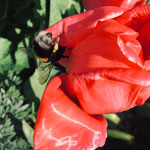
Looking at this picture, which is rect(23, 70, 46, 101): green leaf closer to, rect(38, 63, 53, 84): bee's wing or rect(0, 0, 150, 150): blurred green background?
rect(0, 0, 150, 150): blurred green background

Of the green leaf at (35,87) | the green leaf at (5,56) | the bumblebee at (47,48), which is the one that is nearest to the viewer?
the bumblebee at (47,48)

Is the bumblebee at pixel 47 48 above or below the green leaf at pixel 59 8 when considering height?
above

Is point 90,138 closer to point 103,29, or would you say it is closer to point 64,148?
point 64,148

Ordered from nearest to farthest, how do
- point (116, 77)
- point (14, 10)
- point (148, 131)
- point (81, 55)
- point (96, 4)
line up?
A: point (116, 77), point (81, 55), point (96, 4), point (14, 10), point (148, 131)

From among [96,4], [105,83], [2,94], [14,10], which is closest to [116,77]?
[105,83]

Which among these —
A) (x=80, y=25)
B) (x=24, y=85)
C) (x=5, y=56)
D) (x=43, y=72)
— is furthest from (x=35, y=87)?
(x=80, y=25)

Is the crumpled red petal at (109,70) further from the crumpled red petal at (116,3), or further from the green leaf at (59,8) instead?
the green leaf at (59,8)

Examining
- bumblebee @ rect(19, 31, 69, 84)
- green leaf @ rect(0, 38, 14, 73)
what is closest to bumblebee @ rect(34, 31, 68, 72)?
bumblebee @ rect(19, 31, 69, 84)

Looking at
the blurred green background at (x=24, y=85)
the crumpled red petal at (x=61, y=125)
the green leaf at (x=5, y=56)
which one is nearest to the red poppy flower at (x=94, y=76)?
the crumpled red petal at (x=61, y=125)
